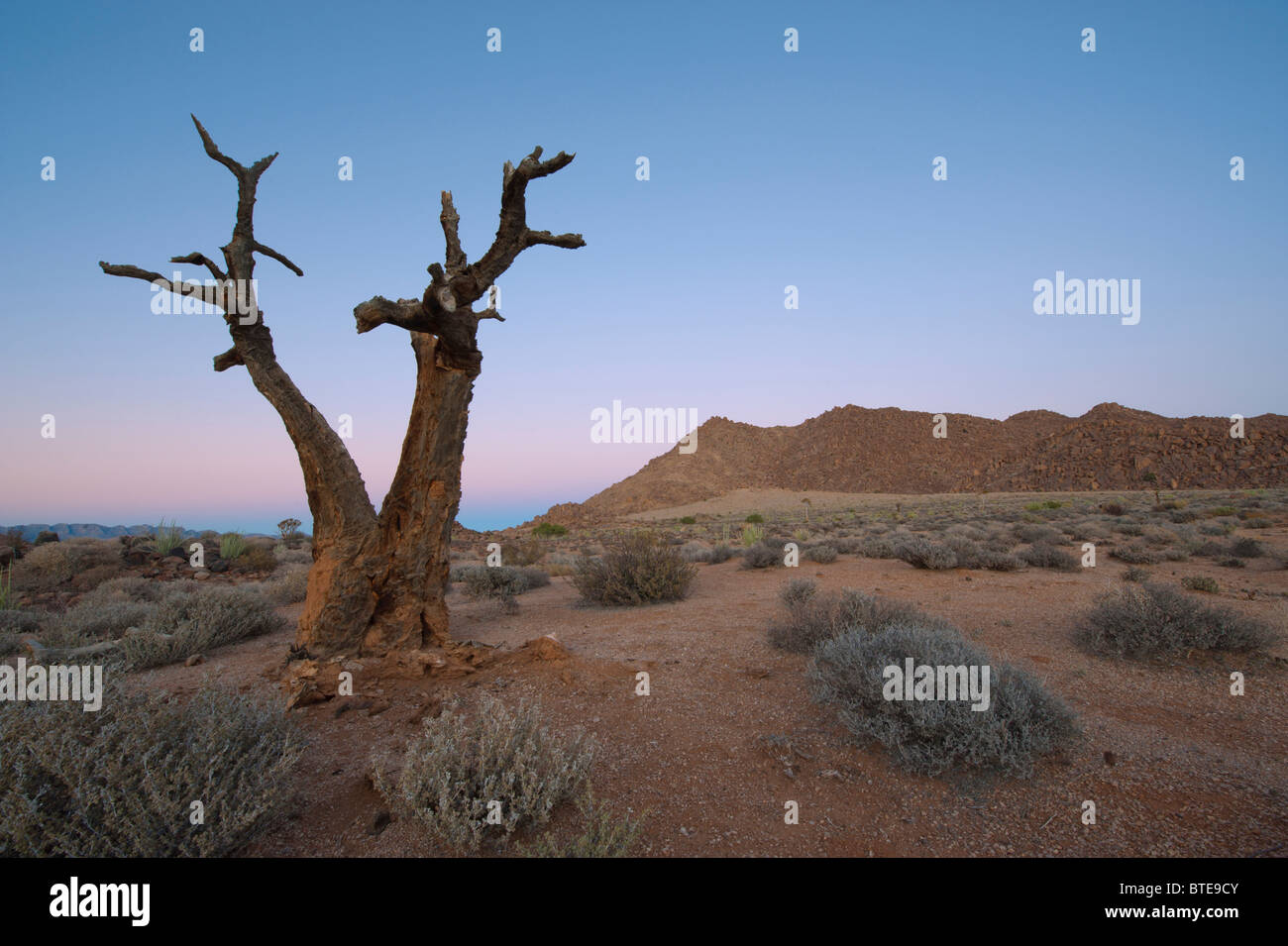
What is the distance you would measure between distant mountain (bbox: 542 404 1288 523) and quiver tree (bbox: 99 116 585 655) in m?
38.4

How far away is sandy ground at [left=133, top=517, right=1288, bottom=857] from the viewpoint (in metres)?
2.81

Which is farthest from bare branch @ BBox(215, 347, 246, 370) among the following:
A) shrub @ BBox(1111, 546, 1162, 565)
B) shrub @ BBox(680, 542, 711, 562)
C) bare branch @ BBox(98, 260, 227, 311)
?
shrub @ BBox(1111, 546, 1162, 565)

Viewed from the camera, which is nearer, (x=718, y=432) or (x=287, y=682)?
(x=287, y=682)

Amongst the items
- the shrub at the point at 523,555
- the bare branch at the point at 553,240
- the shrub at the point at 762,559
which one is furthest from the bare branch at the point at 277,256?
the shrub at the point at 523,555

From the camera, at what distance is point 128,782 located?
2445 mm

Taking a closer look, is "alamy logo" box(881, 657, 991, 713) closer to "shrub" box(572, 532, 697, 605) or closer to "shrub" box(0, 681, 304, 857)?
"shrub" box(0, 681, 304, 857)

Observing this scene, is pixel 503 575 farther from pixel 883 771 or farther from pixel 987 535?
pixel 987 535

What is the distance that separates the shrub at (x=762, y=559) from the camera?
11.8 metres

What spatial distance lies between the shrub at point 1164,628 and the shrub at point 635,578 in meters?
5.07

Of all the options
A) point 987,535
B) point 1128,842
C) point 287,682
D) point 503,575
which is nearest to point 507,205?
point 287,682

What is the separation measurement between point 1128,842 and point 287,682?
18.7 feet

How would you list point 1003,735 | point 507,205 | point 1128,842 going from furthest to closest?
1. point 507,205
2. point 1003,735
3. point 1128,842
